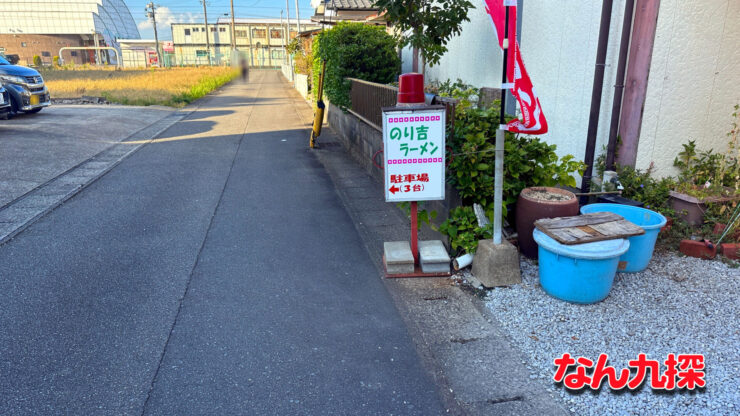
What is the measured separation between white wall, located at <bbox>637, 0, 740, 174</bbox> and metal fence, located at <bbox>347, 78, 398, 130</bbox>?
3337 millimetres

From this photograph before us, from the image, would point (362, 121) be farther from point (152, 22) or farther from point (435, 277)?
point (152, 22)

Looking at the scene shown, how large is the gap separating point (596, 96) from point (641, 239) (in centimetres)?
182

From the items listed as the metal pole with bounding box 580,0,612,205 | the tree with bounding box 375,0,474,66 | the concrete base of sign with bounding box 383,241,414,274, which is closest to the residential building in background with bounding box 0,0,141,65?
the tree with bounding box 375,0,474,66

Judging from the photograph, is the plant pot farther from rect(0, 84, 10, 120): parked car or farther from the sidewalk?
rect(0, 84, 10, 120): parked car

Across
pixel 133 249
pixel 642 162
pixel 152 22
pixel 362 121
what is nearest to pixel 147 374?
pixel 133 249

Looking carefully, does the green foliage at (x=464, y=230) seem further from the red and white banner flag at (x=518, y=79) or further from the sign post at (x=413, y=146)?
the red and white banner flag at (x=518, y=79)

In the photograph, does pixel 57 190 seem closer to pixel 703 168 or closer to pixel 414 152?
pixel 414 152

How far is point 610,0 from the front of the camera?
16.8ft

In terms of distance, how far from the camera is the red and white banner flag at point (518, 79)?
3945mm

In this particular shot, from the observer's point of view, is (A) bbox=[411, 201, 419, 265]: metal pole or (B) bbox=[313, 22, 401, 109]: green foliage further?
(B) bbox=[313, 22, 401, 109]: green foliage

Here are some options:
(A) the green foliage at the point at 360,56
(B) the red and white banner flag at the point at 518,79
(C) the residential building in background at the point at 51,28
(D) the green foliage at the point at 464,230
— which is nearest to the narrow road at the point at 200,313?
(D) the green foliage at the point at 464,230

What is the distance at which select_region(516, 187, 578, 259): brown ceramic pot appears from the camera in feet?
14.5

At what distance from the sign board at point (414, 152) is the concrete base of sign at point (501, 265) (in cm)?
72

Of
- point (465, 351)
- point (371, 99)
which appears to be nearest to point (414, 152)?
point (465, 351)
